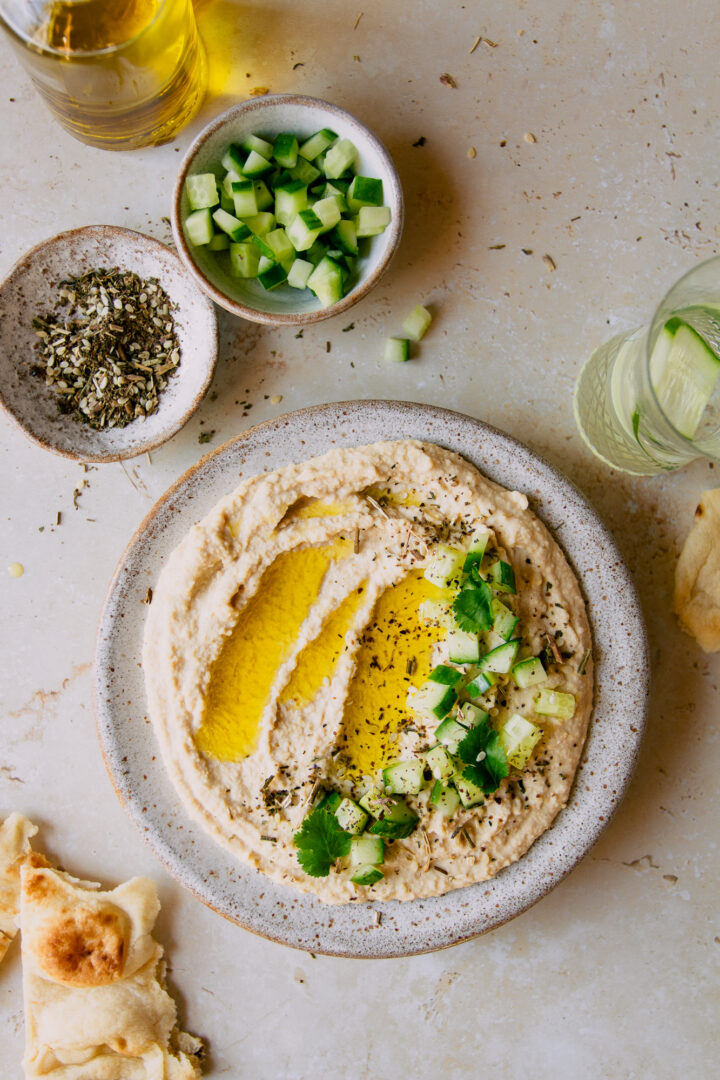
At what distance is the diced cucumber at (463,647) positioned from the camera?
7.68 ft

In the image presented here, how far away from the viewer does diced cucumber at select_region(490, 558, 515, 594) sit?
2.34 metres

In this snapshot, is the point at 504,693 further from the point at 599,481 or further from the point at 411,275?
the point at 411,275

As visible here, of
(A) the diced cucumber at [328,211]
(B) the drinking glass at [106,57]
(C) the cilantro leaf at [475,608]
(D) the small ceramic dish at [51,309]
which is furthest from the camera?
(D) the small ceramic dish at [51,309]

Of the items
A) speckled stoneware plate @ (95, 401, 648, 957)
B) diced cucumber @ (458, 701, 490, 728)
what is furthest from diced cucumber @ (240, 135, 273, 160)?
diced cucumber @ (458, 701, 490, 728)

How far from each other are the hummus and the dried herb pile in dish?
0.51 meters

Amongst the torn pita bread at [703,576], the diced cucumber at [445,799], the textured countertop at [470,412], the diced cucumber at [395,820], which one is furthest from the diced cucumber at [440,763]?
the torn pita bread at [703,576]

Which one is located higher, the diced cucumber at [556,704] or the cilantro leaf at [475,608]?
the cilantro leaf at [475,608]

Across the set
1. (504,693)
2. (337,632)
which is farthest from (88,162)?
(504,693)

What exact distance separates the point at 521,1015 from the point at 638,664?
132 centimetres

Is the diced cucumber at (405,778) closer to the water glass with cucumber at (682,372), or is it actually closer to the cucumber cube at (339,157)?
the water glass with cucumber at (682,372)

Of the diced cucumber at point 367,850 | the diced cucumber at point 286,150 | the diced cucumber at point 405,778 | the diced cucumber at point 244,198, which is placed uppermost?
the diced cucumber at point 286,150

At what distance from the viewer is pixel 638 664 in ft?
8.13

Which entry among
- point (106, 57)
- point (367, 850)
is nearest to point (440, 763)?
point (367, 850)

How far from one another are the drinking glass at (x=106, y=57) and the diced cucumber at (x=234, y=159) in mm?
215
